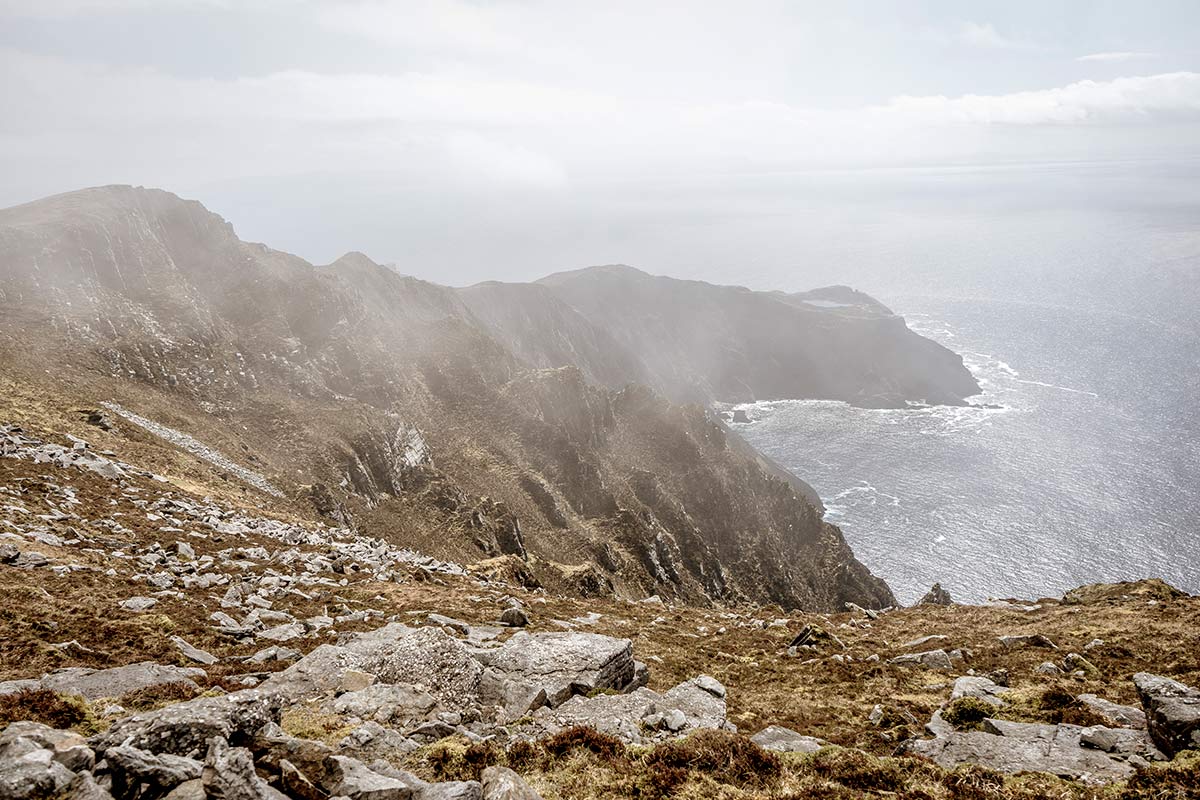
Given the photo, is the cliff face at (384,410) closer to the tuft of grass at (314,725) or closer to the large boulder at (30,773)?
the tuft of grass at (314,725)

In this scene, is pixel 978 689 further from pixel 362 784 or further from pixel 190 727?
pixel 190 727

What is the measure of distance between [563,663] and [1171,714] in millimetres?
16230

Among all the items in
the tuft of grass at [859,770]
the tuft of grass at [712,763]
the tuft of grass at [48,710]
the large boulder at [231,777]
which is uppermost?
the large boulder at [231,777]

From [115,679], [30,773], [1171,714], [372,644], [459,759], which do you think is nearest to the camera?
[30,773]

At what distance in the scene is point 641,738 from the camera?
16406 mm

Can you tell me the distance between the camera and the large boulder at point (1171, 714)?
13.7 metres

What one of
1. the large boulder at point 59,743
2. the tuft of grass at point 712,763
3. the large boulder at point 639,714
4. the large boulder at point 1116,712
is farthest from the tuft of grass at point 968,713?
the large boulder at point 59,743

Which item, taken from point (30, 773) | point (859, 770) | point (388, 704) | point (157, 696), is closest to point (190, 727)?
point (30, 773)

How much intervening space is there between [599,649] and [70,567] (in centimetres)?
2101

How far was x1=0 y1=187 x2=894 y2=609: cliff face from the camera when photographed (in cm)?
6106

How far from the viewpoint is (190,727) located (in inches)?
435

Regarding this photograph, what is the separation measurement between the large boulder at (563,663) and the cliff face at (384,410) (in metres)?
32.7

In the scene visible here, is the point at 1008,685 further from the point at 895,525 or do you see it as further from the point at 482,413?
the point at 895,525

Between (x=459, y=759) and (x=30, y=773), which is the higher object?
(x=30, y=773)
